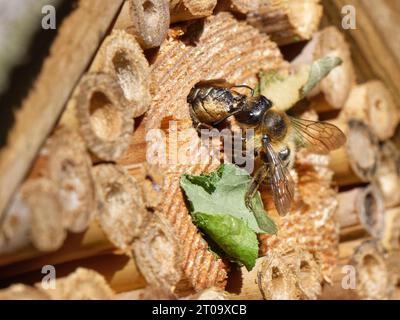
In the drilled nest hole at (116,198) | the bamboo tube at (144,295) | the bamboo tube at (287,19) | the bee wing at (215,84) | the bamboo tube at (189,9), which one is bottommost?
the bamboo tube at (144,295)

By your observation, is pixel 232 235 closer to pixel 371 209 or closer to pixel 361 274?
pixel 361 274

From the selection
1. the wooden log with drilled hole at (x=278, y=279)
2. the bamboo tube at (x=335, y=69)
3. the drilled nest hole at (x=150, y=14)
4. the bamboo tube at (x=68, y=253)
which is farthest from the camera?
the bamboo tube at (x=335, y=69)

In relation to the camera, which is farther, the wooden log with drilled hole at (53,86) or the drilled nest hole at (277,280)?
the drilled nest hole at (277,280)

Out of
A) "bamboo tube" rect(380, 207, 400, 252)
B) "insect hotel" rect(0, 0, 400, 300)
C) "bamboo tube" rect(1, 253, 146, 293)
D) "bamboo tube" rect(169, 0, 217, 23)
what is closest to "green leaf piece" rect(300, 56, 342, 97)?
"insect hotel" rect(0, 0, 400, 300)

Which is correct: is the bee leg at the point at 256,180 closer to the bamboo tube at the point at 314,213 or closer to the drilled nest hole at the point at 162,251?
the bamboo tube at the point at 314,213

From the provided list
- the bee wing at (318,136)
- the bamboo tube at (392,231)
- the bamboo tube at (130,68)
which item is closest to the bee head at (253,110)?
the bee wing at (318,136)

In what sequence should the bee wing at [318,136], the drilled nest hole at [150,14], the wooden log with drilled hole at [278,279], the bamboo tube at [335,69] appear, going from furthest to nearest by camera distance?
the bamboo tube at [335,69]
the bee wing at [318,136]
the wooden log with drilled hole at [278,279]
the drilled nest hole at [150,14]

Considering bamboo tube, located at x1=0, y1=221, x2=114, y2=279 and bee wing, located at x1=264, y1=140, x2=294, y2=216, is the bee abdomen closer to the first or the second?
bee wing, located at x1=264, y1=140, x2=294, y2=216

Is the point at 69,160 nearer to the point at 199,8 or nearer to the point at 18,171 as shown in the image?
the point at 18,171

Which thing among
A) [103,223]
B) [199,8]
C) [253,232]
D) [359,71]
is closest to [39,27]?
[103,223]
